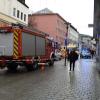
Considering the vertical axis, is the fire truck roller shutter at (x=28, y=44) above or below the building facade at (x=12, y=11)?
below

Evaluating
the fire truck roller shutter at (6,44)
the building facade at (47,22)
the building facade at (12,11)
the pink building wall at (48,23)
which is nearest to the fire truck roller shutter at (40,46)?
the fire truck roller shutter at (6,44)

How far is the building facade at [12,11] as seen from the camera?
5694 centimetres

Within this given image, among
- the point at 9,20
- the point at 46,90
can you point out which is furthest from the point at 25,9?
the point at 46,90

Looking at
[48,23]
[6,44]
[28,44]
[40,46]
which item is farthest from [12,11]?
[48,23]

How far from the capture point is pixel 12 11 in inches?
2436

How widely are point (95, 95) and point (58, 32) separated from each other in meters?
106

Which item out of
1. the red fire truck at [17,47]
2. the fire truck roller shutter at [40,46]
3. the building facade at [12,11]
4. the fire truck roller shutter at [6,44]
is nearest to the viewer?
the red fire truck at [17,47]

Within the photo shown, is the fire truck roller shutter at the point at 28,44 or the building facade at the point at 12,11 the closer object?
the fire truck roller shutter at the point at 28,44

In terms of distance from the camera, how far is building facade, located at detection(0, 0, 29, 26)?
2242 inches

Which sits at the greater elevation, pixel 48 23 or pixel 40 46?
pixel 48 23

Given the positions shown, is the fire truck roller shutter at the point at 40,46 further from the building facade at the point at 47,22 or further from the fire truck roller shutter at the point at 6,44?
the building facade at the point at 47,22

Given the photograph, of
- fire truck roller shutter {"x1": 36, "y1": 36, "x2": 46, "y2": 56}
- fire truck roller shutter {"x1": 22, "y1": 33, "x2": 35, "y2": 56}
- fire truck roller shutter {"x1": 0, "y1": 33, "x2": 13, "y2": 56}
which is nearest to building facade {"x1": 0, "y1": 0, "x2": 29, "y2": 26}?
fire truck roller shutter {"x1": 36, "y1": 36, "x2": 46, "y2": 56}

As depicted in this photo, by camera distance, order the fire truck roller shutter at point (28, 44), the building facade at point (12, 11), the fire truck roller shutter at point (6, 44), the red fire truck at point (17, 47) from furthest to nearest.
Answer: the building facade at point (12, 11), the fire truck roller shutter at point (28, 44), the fire truck roller shutter at point (6, 44), the red fire truck at point (17, 47)

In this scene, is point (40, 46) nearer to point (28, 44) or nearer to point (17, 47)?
point (28, 44)
